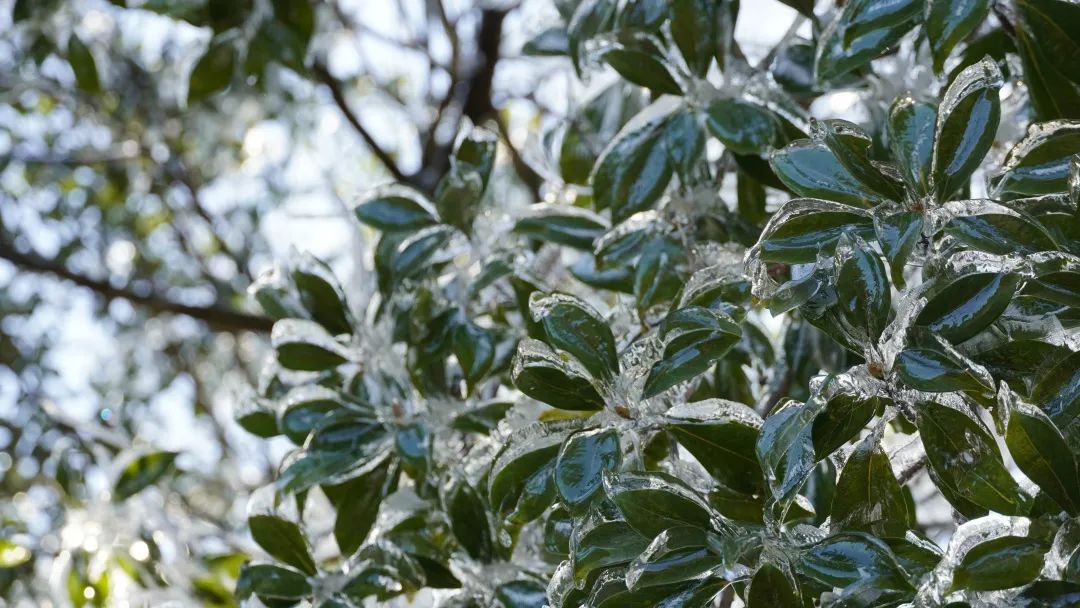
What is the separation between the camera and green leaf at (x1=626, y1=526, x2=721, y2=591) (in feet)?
1.89

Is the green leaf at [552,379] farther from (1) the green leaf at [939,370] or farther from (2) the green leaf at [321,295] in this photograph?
(2) the green leaf at [321,295]

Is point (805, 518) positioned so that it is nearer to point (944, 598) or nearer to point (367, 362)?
point (944, 598)

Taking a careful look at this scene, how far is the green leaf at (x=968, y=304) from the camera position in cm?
57

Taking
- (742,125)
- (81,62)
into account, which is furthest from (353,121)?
(742,125)

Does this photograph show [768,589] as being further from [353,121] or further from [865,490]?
[353,121]

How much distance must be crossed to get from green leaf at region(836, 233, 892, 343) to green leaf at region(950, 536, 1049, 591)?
0.14 m

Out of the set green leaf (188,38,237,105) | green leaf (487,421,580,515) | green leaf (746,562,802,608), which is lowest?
green leaf (188,38,237,105)

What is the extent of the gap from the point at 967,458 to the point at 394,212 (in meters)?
0.60

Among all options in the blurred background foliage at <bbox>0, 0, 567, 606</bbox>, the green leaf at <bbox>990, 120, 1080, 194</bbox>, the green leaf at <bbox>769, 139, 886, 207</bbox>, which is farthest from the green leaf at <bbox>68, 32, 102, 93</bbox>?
the green leaf at <bbox>990, 120, 1080, 194</bbox>

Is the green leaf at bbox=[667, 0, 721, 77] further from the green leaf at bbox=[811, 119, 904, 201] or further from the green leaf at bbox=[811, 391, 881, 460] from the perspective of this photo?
the green leaf at bbox=[811, 391, 881, 460]

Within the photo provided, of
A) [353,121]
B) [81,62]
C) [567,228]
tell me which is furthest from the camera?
[353,121]

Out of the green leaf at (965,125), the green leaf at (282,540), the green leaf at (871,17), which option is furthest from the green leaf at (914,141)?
the green leaf at (282,540)

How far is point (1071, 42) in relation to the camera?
0.76 meters

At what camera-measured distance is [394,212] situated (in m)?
1.00
